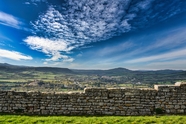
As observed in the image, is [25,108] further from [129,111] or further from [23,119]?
[129,111]

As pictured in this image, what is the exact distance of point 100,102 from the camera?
12.1 meters

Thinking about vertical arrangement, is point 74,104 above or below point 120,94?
below

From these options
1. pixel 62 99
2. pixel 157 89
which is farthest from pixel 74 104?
pixel 157 89

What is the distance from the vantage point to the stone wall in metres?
11.8

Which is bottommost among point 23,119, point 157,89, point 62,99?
point 23,119

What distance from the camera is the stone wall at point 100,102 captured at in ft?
38.8

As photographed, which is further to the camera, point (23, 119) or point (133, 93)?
point (133, 93)

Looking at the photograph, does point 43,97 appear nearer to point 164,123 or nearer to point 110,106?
point 110,106

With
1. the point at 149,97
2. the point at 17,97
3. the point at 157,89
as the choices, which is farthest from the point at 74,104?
the point at 157,89

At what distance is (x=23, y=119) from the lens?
10469 millimetres

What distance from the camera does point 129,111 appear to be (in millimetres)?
11906

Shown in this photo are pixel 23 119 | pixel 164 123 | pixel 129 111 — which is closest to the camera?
pixel 164 123

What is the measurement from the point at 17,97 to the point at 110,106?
23.8 ft

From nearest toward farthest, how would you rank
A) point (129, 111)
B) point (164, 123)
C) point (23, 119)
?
point (164, 123) → point (23, 119) → point (129, 111)
